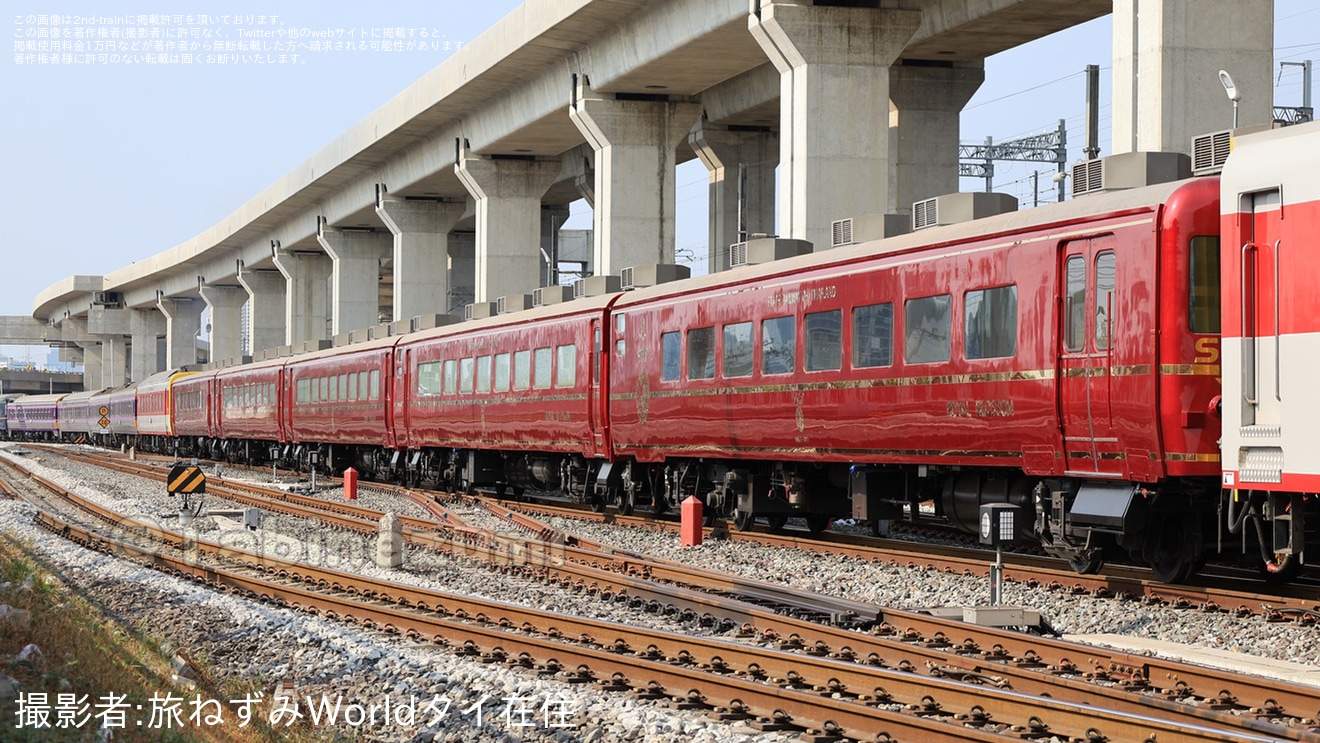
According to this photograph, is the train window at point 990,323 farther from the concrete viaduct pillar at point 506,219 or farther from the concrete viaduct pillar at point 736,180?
the concrete viaduct pillar at point 506,219

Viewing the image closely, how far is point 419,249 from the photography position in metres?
47.0

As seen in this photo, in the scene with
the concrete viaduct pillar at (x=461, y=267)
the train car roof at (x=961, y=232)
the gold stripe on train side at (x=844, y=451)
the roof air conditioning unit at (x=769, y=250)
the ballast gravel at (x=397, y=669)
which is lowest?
the ballast gravel at (x=397, y=669)

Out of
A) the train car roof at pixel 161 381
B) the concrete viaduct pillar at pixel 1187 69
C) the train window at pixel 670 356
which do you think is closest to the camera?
the concrete viaduct pillar at pixel 1187 69

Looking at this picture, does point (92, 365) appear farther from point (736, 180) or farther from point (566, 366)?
point (566, 366)

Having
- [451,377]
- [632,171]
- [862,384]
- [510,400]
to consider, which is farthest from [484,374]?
[862,384]

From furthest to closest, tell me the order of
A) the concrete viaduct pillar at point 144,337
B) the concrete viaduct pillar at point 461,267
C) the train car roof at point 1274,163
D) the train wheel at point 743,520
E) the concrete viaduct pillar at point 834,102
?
the concrete viaduct pillar at point 144,337 → the concrete viaduct pillar at point 461,267 → the concrete viaduct pillar at point 834,102 → the train wheel at point 743,520 → the train car roof at point 1274,163

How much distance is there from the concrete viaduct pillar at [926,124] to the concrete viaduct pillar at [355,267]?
26.1m

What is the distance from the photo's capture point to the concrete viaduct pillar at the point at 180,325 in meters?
85.7

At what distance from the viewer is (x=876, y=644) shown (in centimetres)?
980

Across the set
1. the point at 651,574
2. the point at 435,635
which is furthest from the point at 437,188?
the point at 435,635

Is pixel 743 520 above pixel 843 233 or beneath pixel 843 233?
beneath

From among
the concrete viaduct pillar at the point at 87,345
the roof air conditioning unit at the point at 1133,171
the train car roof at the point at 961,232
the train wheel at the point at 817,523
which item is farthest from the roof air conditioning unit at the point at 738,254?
the concrete viaduct pillar at the point at 87,345

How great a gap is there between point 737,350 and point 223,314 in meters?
63.1

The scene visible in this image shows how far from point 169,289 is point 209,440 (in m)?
31.1
